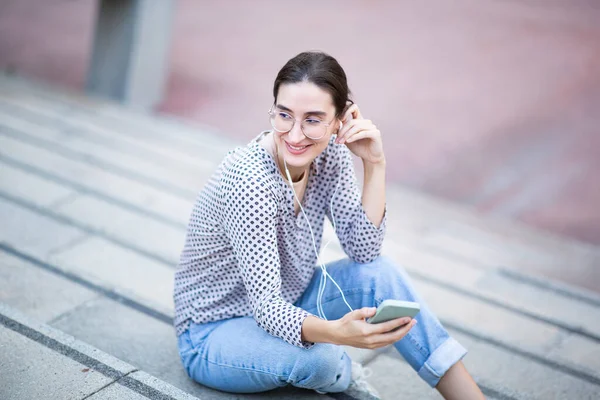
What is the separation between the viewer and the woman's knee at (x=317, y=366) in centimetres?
231

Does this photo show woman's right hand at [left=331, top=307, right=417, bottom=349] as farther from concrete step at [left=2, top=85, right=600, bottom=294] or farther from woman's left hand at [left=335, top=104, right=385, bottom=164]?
concrete step at [left=2, top=85, right=600, bottom=294]

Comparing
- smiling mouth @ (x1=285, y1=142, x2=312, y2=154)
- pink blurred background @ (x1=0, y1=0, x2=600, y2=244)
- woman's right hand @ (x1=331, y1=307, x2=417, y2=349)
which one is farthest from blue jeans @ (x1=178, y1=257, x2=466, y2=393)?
pink blurred background @ (x1=0, y1=0, x2=600, y2=244)

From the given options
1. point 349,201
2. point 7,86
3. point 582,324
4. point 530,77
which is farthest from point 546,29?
point 349,201

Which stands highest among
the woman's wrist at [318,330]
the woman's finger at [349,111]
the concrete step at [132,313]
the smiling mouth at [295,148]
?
the woman's finger at [349,111]

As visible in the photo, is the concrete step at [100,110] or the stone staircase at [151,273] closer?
Answer: the stone staircase at [151,273]

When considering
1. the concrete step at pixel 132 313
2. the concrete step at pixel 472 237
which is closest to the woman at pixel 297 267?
the concrete step at pixel 132 313

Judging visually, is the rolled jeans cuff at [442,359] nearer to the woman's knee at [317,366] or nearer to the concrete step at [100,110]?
the woman's knee at [317,366]

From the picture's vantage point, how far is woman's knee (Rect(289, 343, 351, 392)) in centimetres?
231

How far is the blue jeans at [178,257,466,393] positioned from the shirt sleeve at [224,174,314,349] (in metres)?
0.10

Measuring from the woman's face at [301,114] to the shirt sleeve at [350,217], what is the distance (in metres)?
0.27

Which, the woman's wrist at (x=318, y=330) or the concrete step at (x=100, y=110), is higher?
the woman's wrist at (x=318, y=330)

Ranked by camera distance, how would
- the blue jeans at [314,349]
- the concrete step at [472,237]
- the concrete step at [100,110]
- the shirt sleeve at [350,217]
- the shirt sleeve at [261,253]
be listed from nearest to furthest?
the shirt sleeve at [261,253] < the blue jeans at [314,349] < the shirt sleeve at [350,217] < the concrete step at [472,237] < the concrete step at [100,110]

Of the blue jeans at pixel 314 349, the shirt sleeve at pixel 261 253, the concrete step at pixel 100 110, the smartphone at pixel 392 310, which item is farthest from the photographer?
the concrete step at pixel 100 110

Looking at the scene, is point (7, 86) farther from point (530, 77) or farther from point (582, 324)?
point (530, 77)
